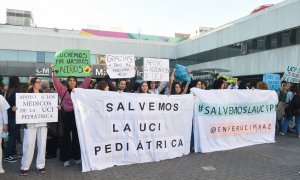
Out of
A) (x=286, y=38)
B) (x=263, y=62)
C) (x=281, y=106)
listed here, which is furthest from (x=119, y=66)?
(x=263, y=62)

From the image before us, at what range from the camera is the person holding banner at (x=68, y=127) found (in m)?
6.17

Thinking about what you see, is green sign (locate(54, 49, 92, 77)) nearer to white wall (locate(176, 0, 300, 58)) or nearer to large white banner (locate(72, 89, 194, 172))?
large white banner (locate(72, 89, 194, 172))

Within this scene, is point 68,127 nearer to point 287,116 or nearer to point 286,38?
point 287,116

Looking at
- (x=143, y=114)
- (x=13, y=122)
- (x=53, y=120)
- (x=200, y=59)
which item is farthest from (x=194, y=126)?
(x=200, y=59)

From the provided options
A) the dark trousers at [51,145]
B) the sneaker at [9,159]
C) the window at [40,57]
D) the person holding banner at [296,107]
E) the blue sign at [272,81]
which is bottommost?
the sneaker at [9,159]

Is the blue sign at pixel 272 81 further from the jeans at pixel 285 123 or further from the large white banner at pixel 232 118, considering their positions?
the large white banner at pixel 232 118

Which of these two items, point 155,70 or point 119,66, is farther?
point 155,70

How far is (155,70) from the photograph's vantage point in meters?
7.66

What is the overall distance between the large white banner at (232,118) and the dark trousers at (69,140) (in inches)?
112

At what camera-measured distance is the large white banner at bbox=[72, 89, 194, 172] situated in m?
5.93

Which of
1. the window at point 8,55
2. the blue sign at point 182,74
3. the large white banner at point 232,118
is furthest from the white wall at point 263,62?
the window at point 8,55

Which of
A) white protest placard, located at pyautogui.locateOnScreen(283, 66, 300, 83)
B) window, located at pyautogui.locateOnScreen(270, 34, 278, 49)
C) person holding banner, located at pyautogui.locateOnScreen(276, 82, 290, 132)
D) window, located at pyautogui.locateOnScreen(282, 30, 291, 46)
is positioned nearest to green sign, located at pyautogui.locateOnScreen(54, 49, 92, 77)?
person holding banner, located at pyautogui.locateOnScreen(276, 82, 290, 132)

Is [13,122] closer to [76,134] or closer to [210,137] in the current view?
[76,134]

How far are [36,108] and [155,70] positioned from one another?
10.2ft
